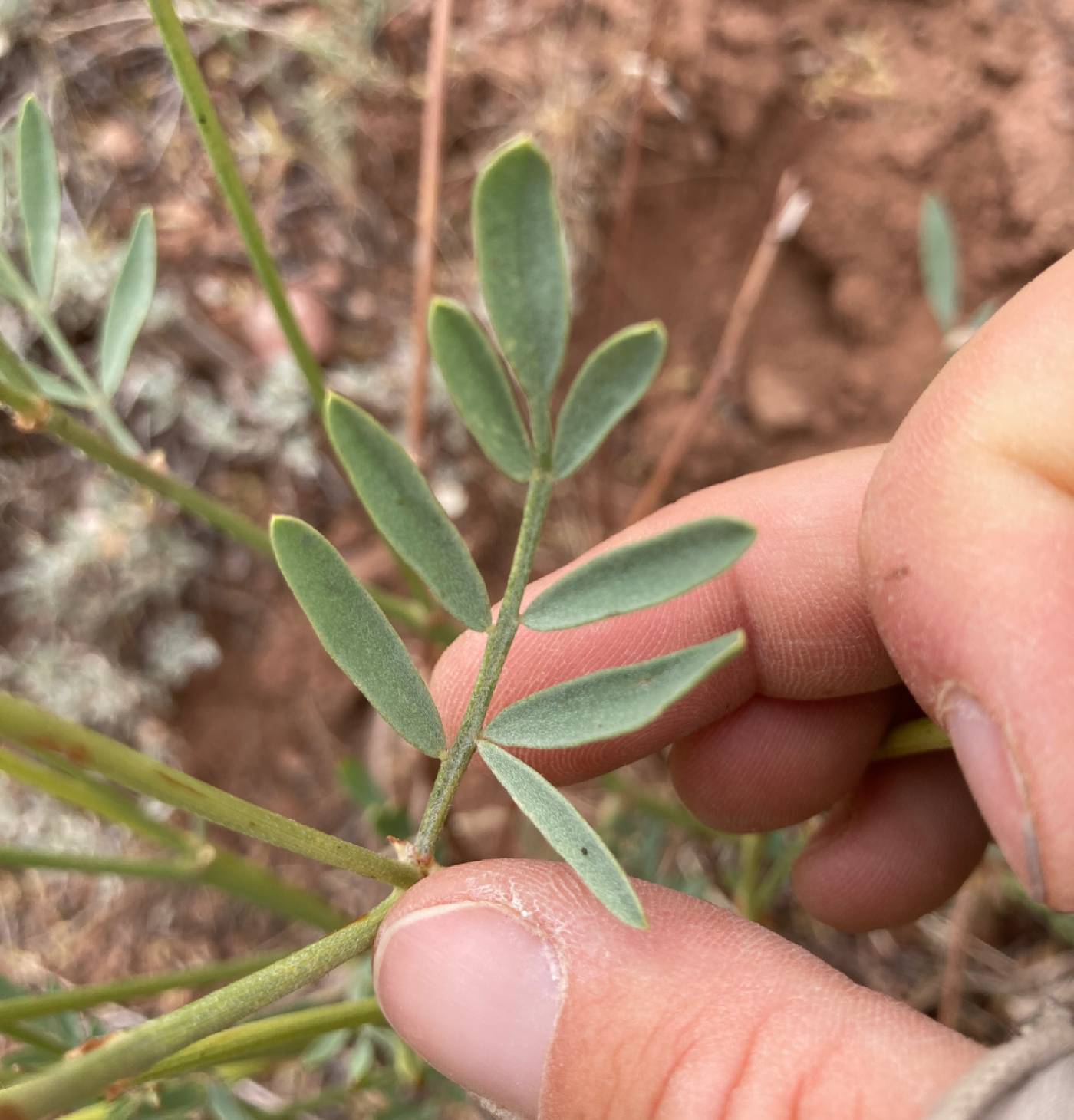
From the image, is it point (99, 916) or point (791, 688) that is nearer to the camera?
point (791, 688)

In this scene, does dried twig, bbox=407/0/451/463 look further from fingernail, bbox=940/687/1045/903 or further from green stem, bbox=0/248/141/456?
fingernail, bbox=940/687/1045/903

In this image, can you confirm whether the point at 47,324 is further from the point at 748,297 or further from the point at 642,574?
the point at 748,297

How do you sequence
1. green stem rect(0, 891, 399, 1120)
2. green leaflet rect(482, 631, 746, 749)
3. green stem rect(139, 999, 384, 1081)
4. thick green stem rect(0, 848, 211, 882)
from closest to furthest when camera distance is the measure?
1. green stem rect(0, 891, 399, 1120)
2. green leaflet rect(482, 631, 746, 749)
3. green stem rect(139, 999, 384, 1081)
4. thick green stem rect(0, 848, 211, 882)

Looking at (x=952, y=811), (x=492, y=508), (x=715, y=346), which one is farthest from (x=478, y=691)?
(x=715, y=346)

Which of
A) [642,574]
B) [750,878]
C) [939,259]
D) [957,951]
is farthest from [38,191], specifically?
[957,951]

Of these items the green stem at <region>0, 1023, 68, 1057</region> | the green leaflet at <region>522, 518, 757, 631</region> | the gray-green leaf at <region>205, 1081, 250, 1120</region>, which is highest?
the green leaflet at <region>522, 518, 757, 631</region>

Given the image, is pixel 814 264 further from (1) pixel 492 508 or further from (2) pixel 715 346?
(1) pixel 492 508

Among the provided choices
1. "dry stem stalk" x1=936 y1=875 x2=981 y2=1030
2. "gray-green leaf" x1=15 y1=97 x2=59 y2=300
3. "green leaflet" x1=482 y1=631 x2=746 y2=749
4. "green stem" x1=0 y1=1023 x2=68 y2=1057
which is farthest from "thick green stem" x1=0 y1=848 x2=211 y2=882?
"dry stem stalk" x1=936 y1=875 x2=981 y2=1030
